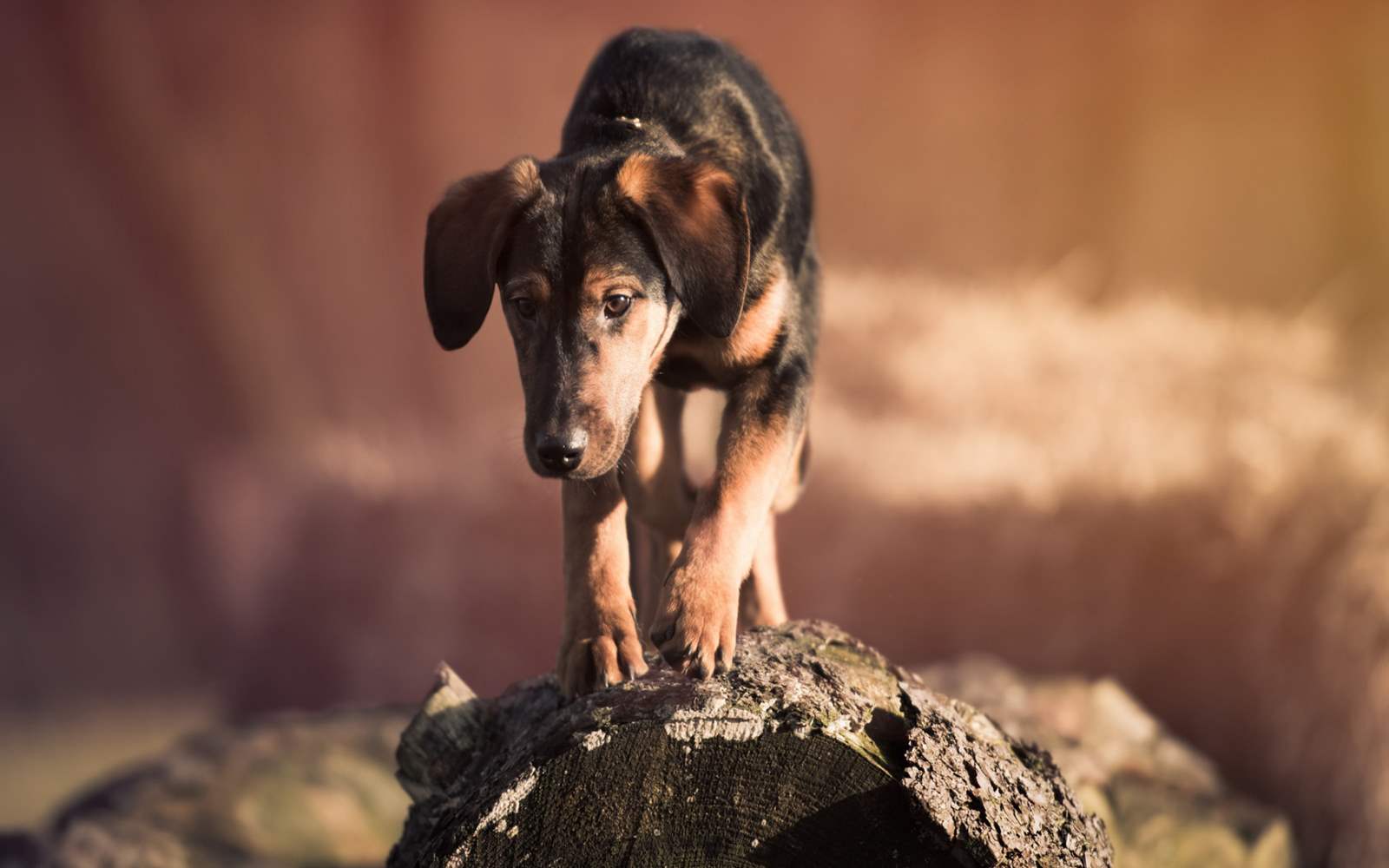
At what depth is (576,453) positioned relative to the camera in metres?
2.85

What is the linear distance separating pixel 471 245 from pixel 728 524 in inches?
36.4

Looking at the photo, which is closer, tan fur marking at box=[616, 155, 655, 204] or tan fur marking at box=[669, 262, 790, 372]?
tan fur marking at box=[616, 155, 655, 204]

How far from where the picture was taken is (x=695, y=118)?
3.63 metres

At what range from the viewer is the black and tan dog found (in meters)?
2.98

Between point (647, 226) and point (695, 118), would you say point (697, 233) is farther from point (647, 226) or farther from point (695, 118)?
point (695, 118)

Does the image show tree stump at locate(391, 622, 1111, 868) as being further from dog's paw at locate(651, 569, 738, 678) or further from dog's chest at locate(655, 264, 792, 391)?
dog's chest at locate(655, 264, 792, 391)

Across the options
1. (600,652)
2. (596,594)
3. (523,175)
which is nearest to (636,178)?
(523,175)

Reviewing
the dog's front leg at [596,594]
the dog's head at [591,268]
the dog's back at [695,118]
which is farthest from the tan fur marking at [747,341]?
the dog's front leg at [596,594]

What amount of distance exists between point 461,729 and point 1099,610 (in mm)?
5189

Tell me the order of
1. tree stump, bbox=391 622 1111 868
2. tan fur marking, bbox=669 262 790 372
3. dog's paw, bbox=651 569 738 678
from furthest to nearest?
tan fur marking, bbox=669 262 790 372
dog's paw, bbox=651 569 738 678
tree stump, bbox=391 622 1111 868

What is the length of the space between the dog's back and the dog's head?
32 centimetres

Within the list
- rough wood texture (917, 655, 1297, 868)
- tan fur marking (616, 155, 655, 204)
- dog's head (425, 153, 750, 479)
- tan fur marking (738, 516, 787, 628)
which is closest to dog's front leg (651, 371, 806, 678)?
dog's head (425, 153, 750, 479)

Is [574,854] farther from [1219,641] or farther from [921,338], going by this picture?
[1219,641]

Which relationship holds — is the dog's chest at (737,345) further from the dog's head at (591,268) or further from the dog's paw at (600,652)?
the dog's paw at (600,652)
